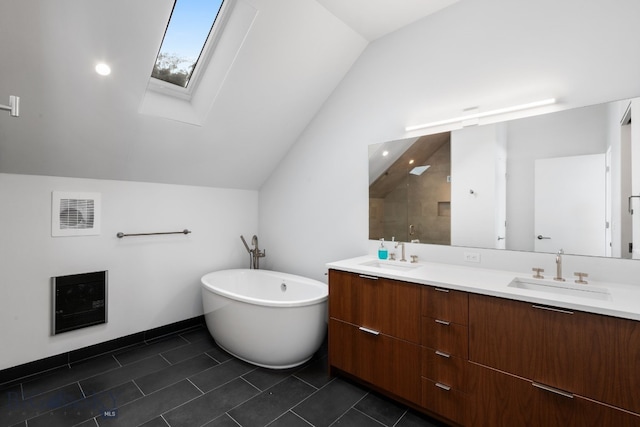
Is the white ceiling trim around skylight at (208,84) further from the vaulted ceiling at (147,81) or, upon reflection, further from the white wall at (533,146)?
the white wall at (533,146)

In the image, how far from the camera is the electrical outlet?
2170mm

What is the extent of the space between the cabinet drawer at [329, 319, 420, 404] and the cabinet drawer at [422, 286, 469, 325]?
0.27 m

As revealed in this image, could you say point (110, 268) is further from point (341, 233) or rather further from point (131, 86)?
point (341, 233)

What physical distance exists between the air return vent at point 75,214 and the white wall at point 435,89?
179 cm

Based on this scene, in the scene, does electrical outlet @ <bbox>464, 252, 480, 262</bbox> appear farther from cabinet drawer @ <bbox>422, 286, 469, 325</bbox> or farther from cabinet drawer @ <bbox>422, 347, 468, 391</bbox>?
cabinet drawer @ <bbox>422, 347, 468, 391</bbox>

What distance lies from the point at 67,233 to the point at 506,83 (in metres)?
3.58

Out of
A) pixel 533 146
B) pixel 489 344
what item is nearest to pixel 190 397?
pixel 489 344

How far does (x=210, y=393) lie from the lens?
83.4 inches

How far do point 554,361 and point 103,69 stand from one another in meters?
3.10

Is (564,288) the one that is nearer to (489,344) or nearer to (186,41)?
(489,344)

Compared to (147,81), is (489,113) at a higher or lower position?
lower

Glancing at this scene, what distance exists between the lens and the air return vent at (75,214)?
2445 mm

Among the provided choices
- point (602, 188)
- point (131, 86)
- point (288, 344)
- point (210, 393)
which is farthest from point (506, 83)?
point (210, 393)

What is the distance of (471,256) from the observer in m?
2.20
